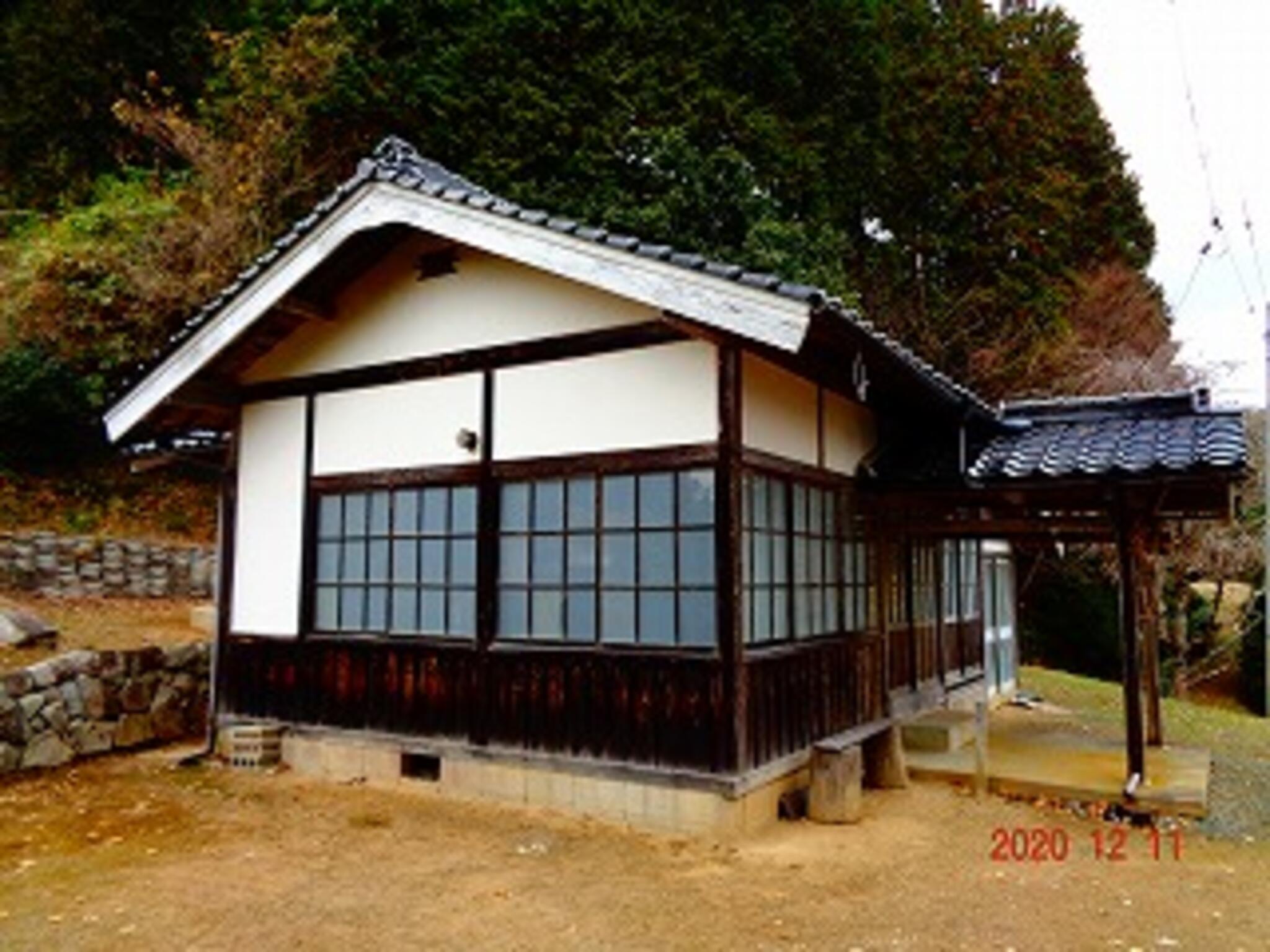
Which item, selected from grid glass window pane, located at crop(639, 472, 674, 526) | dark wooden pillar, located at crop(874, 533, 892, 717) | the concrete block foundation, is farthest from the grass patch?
grid glass window pane, located at crop(639, 472, 674, 526)

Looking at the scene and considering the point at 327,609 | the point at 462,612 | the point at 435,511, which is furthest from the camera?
the point at 327,609

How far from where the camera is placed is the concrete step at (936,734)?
30.8 feet

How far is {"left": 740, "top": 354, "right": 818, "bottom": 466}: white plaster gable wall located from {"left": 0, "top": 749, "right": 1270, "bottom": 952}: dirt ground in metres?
2.95

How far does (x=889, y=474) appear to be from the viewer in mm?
9102

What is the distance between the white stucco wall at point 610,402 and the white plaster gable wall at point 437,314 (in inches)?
12.6

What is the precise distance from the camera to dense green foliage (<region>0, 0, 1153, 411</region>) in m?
17.0

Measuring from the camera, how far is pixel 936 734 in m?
9.42

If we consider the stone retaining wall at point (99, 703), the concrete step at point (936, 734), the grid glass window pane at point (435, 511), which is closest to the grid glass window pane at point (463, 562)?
the grid glass window pane at point (435, 511)

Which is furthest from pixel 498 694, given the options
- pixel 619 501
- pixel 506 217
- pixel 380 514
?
pixel 506 217

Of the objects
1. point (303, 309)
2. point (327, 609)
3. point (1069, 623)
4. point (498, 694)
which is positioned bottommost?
point (1069, 623)

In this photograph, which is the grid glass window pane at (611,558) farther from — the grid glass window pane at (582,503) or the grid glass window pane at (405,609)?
the grid glass window pane at (405,609)

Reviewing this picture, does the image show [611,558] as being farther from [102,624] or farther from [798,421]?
[102,624]

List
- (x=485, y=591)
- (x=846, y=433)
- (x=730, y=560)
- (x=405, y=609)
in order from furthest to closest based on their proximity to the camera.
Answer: (x=846, y=433)
(x=405, y=609)
(x=485, y=591)
(x=730, y=560)

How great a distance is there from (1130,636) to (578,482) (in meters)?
4.64
